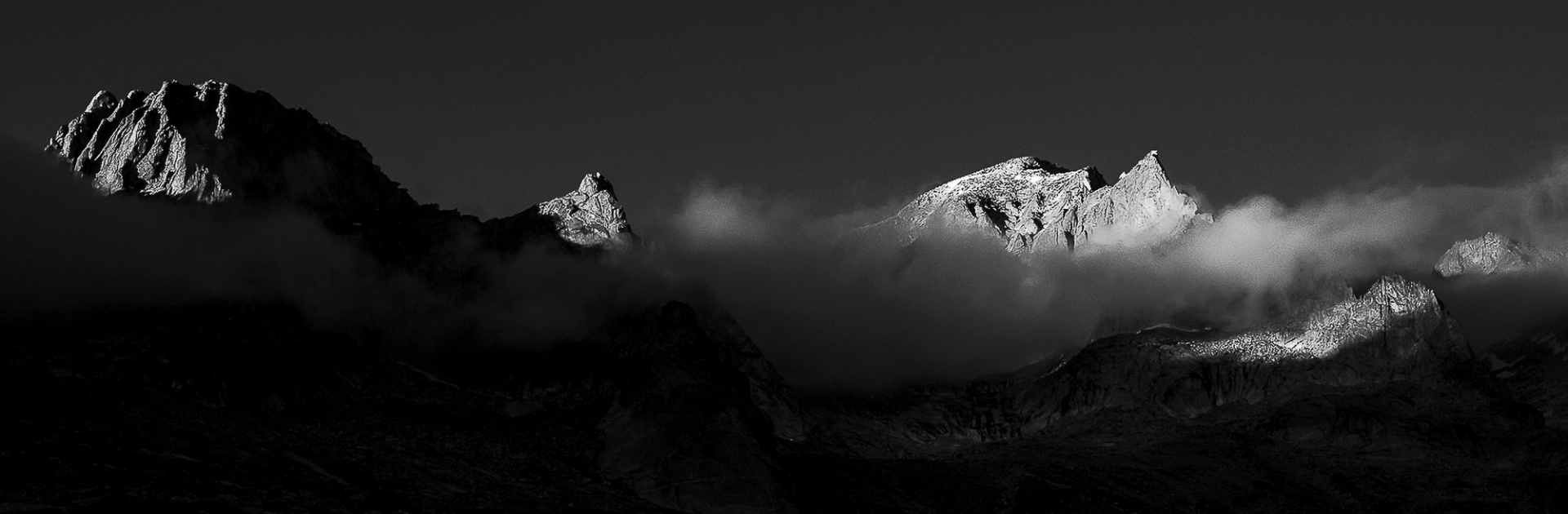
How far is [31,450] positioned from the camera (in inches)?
5974

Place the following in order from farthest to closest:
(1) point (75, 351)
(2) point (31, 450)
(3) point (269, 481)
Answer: (1) point (75, 351), (3) point (269, 481), (2) point (31, 450)

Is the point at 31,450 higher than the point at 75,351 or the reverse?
the reverse

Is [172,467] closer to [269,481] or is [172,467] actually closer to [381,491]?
[269,481]

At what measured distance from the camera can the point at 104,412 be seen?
6900 inches

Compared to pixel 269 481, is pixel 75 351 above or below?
above

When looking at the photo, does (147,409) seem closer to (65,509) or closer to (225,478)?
(225,478)

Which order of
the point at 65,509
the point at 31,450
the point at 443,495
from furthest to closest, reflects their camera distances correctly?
the point at 443,495
the point at 31,450
the point at 65,509

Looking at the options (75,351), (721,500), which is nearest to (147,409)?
(75,351)

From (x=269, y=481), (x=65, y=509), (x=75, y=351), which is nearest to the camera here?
(x=65, y=509)

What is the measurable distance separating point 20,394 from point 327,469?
33372 millimetres

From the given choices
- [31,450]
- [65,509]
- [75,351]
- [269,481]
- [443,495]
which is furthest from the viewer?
[75,351]

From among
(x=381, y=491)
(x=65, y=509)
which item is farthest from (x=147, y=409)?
(x=65, y=509)

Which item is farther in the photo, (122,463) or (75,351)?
(75,351)

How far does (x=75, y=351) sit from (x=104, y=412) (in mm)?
25279
